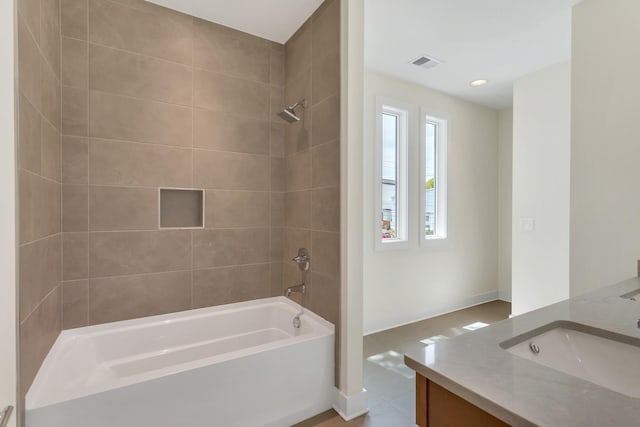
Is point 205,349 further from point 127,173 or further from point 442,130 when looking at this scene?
point 442,130

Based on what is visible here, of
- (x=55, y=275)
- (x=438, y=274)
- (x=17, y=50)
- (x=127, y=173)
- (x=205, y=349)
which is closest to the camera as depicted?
(x=17, y=50)

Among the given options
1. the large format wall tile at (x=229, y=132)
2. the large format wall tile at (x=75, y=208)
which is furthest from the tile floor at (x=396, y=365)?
the large format wall tile at (x=229, y=132)

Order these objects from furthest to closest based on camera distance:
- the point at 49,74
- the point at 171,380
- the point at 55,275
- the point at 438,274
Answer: the point at 438,274
the point at 55,275
the point at 49,74
the point at 171,380

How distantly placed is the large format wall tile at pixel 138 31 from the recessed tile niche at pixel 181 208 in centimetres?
96

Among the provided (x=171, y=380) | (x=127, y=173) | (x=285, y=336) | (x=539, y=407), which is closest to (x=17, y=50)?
(x=127, y=173)

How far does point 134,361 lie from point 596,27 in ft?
12.0

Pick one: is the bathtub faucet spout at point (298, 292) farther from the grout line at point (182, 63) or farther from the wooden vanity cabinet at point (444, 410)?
the grout line at point (182, 63)

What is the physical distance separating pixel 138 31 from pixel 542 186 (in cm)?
376

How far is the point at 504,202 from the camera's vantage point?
4.05 meters

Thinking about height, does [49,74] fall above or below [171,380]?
above

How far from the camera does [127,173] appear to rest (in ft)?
6.39

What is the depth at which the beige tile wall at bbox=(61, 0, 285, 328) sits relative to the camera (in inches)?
71.6

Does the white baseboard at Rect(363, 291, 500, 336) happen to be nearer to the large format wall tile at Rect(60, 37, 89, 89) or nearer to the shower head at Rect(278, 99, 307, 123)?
the shower head at Rect(278, 99, 307, 123)

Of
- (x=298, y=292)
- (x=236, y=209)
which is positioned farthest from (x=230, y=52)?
(x=298, y=292)
